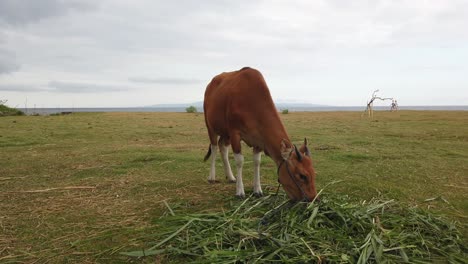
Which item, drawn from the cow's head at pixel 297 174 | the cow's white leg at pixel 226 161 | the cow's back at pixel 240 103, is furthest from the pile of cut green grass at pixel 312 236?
the cow's white leg at pixel 226 161

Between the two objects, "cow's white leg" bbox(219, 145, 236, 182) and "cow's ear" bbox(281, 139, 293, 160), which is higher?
"cow's ear" bbox(281, 139, 293, 160)

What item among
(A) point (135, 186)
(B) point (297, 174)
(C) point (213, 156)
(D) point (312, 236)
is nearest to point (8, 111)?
(A) point (135, 186)

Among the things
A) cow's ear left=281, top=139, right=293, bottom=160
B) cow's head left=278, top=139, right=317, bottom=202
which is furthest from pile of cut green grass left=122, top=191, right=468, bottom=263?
cow's ear left=281, top=139, right=293, bottom=160

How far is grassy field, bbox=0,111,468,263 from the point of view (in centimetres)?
445

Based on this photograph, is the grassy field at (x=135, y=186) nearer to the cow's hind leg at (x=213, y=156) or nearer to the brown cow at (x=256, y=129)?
the cow's hind leg at (x=213, y=156)

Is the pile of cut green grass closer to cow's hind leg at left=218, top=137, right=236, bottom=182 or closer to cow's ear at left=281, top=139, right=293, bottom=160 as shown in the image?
cow's ear at left=281, top=139, right=293, bottom=160

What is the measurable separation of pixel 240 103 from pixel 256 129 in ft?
1.82

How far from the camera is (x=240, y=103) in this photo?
19.6 ft

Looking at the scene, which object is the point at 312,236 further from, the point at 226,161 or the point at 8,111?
the point at 8,111

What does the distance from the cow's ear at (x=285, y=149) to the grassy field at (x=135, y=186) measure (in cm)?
131

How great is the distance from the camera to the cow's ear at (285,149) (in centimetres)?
509

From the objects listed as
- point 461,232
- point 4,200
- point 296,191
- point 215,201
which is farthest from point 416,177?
point 4,200

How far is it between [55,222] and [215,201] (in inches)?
93.7

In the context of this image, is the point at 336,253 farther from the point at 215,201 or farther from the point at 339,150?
the point at 339,150
